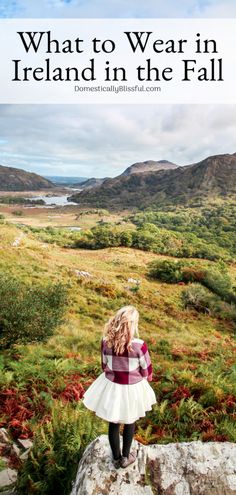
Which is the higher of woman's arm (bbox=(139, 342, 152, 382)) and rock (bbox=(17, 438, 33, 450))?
woman's arm (bbox=(139, 342, 152, 382))

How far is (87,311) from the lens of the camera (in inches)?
961

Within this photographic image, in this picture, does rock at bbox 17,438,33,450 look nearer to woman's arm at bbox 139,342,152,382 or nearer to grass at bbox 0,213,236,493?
grass at bbox 0,213,236,493

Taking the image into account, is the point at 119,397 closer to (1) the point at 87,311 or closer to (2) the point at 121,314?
(2) the point at 121,314

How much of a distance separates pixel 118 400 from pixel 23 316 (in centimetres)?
918

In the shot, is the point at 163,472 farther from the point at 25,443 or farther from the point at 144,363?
the point at 25,443

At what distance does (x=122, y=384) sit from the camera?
4.51m

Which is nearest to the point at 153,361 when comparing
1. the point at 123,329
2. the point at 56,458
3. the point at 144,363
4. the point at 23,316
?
the point at 23,316

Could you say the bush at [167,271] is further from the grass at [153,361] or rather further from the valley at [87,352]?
the grass at [153,361]

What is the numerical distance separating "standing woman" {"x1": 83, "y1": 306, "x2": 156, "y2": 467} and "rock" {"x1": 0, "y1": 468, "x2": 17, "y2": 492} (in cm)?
179

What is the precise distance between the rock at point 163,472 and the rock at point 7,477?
56.1 inches

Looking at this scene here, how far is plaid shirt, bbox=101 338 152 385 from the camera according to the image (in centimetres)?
450

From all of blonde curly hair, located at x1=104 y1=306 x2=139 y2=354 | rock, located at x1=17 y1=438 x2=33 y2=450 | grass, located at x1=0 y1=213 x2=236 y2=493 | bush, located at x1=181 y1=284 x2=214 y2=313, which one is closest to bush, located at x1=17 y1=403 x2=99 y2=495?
grass, located at x1=0 y1=213 x2=236 y2=493

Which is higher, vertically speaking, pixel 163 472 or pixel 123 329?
pixel 123 329

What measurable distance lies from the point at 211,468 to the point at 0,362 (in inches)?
297
